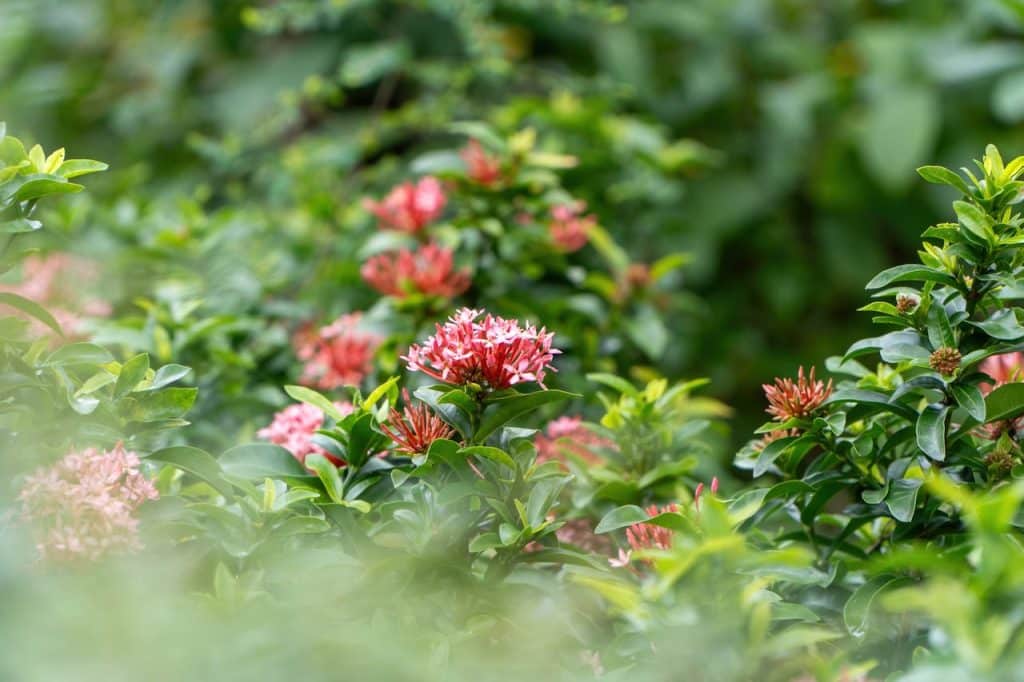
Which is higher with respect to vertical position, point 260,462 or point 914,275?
point 914,275

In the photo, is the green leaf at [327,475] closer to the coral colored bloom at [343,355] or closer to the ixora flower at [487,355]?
the ixora flower at [487,355]

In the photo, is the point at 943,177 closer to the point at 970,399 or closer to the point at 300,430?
the point at 970,399

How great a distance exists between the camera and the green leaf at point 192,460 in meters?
0.92

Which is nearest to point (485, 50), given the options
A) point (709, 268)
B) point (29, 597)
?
point (709, 268)

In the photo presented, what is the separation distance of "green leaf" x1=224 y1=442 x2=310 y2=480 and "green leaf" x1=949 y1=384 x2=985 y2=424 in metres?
0.56

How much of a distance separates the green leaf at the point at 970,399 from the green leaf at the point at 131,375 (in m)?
0.68

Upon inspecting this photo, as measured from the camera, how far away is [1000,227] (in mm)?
844

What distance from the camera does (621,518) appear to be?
84 centimetres

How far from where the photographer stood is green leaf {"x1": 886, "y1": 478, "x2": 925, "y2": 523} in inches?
32.4

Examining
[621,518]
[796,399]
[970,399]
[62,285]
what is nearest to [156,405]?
[621,518]

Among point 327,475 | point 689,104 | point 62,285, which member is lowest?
point 62,285

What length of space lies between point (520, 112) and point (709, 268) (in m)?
0.86

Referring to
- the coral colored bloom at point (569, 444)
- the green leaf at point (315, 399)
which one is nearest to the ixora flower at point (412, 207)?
the coral colored bloom at point (569, 444)

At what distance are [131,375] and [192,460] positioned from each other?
0.30 feet
